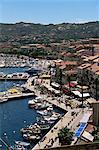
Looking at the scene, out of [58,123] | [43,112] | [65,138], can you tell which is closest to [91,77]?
[43,112]

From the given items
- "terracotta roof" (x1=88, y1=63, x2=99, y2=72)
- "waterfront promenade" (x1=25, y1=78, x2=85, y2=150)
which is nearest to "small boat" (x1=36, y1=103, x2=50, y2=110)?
"waterfront promenade" (x1=25, y1=78, x2=85, y2=150)

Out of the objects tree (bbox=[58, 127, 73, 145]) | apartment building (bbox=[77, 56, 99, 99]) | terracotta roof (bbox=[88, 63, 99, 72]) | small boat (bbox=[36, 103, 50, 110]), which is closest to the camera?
tree (bbox=[58, 127, 73, 145])

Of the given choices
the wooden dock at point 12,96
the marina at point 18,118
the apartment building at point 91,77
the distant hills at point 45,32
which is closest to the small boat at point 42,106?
the marina at point 18,118

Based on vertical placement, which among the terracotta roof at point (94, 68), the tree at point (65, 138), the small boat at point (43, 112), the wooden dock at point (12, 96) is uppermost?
the terracotta roof at point (94, 68)

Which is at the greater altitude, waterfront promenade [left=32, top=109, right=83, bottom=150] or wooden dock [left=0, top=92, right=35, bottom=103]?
waterfront promenade [left=32, top=109, right=83, bottom=150]

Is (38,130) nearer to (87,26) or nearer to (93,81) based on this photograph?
(93,81)

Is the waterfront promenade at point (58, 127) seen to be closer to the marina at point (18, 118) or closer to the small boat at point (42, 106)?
the marina at point (18, 118)

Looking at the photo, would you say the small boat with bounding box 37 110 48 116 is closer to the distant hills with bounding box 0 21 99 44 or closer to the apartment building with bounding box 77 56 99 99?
the apartment building with bounding box 77 56 99 99

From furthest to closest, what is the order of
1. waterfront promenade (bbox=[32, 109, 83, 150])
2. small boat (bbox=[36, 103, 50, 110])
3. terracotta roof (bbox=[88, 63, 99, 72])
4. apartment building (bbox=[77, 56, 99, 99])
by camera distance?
1. terracotta roof (bbox=[88, 63, 99, 72])
2. apartment building (bbox=[77, 56, 99, 99])
3. small boat (bbox=[36, 103, 50, 110])
4. waterfront promenade (bbox=[32, 109, 83, 150])
